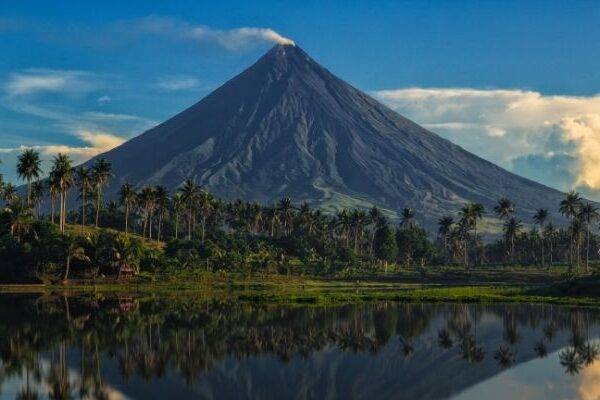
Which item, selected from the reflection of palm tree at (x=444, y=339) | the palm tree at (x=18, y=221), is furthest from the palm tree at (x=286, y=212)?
the reflection of palm tree at (x=444, y=339)

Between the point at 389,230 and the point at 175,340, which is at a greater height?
the point at 389,230

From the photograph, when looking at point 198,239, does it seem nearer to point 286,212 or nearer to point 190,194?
point 190,194

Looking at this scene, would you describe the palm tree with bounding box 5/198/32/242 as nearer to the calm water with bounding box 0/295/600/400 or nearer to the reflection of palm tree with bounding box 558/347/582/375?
the calm water with bounding box 0/295/600/400

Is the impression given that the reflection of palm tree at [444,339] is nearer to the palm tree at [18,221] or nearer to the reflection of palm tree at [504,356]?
the reflection of palm tree at [504,356]

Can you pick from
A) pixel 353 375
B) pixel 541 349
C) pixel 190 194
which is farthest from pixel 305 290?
pixel 353 375

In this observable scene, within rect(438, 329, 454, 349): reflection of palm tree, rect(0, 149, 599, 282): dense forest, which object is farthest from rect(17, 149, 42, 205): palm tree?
rect(438, 329, 454, 349): reflection of palm tree

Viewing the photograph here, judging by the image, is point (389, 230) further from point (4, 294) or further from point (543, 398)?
point (543, 398)

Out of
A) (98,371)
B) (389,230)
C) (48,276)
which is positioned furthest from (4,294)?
(389,230)
